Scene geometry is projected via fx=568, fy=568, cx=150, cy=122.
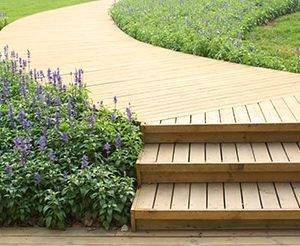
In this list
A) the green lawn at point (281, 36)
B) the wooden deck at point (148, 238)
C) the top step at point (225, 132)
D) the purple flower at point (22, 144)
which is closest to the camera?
the wooden deck at point (148, 238)

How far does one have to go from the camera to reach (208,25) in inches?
349

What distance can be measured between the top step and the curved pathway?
0.93 ft

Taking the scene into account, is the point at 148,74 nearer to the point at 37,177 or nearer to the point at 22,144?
the point at 22,144

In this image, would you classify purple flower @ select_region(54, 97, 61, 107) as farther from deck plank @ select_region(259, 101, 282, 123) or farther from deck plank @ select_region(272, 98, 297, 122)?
deck plank @ select_region(272, 98, 297, 122)

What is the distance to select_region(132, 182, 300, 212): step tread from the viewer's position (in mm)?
3842

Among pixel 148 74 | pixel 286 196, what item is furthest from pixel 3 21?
pixel 286 196

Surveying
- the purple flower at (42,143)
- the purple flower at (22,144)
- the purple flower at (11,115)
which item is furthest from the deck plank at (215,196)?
the purple flower at (11,115)

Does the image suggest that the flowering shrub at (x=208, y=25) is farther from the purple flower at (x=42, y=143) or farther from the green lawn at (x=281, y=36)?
the purple flower at (x=42, y=143)

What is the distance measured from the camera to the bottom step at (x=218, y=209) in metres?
3.79

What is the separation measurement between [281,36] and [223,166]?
5568 millimetres

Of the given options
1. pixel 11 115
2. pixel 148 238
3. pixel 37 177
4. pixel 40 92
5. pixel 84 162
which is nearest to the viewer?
pixel 148 238

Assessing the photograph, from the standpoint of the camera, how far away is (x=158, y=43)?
8.55m

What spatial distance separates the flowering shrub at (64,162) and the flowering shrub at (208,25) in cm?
284

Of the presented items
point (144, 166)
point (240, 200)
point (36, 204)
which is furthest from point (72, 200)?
point (240, 200)
